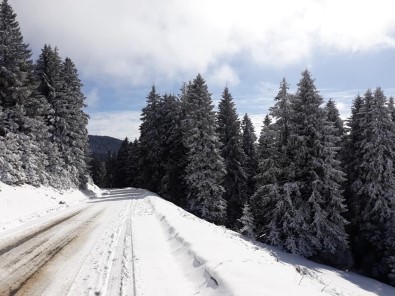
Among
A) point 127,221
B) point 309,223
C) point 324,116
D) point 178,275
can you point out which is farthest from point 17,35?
point 178,275

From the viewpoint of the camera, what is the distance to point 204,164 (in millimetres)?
32188

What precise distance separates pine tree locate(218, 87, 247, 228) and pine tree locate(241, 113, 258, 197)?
1.55 m

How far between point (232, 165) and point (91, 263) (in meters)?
28.9

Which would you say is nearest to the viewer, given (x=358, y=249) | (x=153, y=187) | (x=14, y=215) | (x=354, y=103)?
(x=14, y=215)

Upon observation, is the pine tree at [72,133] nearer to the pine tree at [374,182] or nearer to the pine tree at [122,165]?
the pine tree at [374,182]

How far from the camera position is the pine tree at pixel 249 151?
3998 centimetres

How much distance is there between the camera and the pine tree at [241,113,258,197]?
40.0 metres

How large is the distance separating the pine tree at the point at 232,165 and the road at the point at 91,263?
2296 centimetres

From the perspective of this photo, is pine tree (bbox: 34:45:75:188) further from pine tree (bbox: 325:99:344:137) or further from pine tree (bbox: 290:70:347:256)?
pine tree (bbox: 325:99:344:137)

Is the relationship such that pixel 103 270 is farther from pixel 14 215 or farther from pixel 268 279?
pixel 14 215

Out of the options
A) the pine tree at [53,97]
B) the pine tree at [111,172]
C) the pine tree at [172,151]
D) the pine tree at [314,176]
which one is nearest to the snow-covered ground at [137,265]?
the pine tree at [314,176]

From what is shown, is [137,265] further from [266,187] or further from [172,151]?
[172,151]

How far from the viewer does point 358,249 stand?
2989 cm

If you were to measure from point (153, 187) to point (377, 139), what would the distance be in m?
32.2
